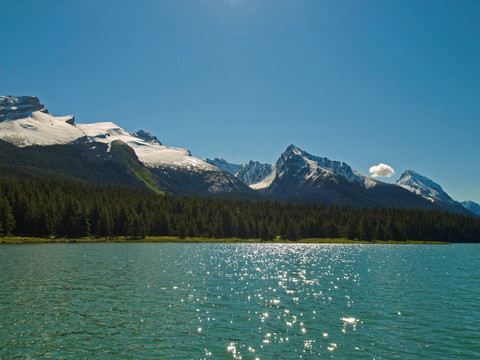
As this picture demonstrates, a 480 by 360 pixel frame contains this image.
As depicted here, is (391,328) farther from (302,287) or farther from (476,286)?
(476,286)

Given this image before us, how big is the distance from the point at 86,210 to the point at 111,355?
168m

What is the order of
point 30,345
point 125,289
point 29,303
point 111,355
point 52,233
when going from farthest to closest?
1. point 52,233
2. point 125,289
3. point 29,303
4. point 30,345
5. point 111,355

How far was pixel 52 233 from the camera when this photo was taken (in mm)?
168000

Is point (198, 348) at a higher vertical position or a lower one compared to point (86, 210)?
lower

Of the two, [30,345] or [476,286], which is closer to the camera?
[30,345]

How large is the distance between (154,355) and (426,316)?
83.1 feet

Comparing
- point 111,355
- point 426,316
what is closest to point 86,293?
point 111,355

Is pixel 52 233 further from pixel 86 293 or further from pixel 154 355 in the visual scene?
pixel 154 355

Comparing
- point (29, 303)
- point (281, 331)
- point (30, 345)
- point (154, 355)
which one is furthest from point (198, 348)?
point (29, 303)

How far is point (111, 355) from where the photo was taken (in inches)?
907

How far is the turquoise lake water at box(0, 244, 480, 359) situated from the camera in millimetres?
24250

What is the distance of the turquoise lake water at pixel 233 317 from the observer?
24250 mm

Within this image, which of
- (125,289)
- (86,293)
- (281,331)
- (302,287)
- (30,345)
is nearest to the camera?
(30,345)

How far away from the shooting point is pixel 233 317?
108 feet
